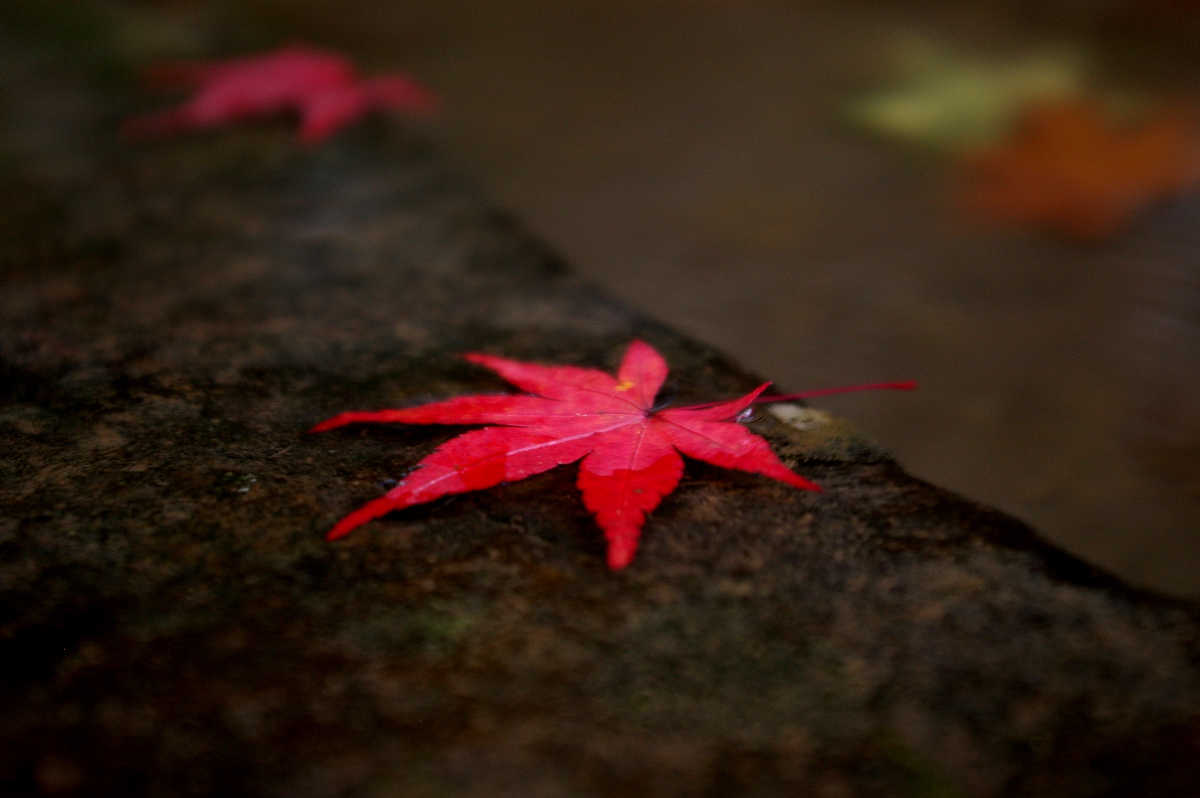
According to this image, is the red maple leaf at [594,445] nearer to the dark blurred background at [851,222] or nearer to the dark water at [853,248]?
the dark blurred background at [851,222]

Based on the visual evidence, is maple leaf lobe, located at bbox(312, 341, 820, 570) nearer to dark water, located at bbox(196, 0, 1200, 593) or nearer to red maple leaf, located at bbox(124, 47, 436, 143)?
dark water, located at bbox(196, 0, 1200, 593)

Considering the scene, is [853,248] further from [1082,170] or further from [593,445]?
[593,445]

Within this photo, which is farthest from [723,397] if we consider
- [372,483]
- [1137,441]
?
[1137,441]

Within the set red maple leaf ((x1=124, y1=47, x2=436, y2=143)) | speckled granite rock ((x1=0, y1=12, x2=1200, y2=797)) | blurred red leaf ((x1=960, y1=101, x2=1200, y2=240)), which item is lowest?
speckled granite rock ((x1=0, y1=12, x2=1200, y2=797))

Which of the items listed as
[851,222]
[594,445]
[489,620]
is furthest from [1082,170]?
[489,620]

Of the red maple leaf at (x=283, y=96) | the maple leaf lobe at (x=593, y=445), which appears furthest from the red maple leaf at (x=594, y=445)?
the red maple leaf at (x=283, y=96)

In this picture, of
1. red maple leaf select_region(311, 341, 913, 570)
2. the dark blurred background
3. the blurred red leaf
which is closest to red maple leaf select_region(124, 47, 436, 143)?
the dark blurred background

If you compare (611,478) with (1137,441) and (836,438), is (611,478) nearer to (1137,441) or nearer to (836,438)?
(836,438)
